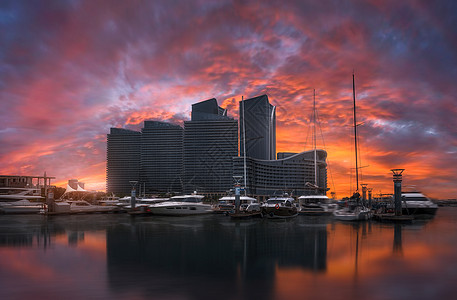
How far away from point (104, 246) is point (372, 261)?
62.3 feet

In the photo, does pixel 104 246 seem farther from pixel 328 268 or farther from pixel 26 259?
pixel 328 268

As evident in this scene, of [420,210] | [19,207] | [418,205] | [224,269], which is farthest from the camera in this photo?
[19,207]

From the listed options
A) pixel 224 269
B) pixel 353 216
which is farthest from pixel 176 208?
pixel 224 269

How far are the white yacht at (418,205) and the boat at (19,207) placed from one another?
7593 cm

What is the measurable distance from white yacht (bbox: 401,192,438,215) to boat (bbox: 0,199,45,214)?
75.9 metres

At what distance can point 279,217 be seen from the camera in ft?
184

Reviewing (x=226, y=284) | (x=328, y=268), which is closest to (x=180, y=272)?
(x=226, y=284)

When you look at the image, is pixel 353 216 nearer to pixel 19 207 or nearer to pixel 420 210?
pixel 420 210

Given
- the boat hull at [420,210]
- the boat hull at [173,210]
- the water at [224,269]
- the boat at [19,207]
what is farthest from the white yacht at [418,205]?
the boat at [19,207]

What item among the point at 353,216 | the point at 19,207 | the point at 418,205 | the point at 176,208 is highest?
the point at 418,205

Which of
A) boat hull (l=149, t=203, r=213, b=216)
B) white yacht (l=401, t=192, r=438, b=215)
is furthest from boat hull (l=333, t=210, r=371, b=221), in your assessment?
boat hull (l=149, t=203, r=213, b=216)

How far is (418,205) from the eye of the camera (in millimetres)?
62750

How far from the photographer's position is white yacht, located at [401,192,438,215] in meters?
62.6

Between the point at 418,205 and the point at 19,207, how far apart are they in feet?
265
